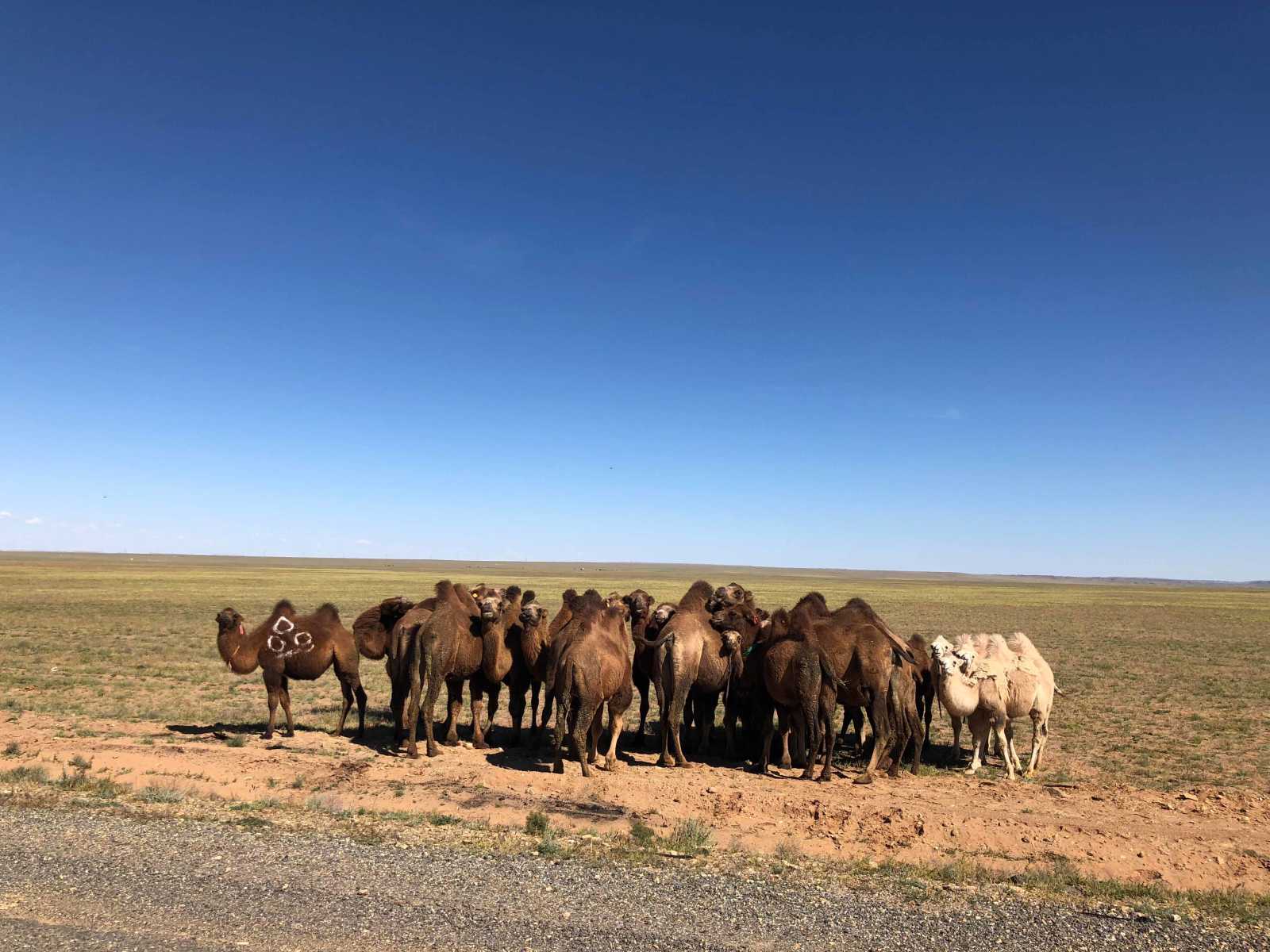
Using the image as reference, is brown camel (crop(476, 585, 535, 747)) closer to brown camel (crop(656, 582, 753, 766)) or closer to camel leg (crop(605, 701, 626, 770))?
camel leg (crop(605, 701, 626, 770))

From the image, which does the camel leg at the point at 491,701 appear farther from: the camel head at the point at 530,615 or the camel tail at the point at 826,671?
the camel tail at the point at 826,671

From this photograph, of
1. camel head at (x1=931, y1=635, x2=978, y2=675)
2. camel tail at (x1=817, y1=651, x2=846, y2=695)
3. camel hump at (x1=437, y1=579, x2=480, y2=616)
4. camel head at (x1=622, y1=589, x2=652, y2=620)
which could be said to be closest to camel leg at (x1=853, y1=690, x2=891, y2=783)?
camel tail at (x1=817, y1=651, x2=846, y2=695)

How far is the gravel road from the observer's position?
224 inches

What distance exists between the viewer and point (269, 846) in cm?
755

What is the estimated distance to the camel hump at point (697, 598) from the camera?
13891 millimetres

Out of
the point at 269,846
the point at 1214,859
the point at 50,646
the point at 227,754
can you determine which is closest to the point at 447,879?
the point at 269,846

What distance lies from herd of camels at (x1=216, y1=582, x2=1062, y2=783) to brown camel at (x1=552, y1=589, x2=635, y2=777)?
25 millimetres

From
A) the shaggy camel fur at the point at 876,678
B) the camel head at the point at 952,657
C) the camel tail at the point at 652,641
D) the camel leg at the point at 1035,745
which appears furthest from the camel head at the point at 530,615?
the camel leg at the point at 1035,745

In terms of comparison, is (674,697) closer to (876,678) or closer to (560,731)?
(560,731)

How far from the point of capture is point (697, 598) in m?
14.3

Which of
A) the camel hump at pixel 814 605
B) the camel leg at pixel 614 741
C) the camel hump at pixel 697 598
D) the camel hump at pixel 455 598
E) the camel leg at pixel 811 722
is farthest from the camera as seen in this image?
the camel hump at pixel 697 598

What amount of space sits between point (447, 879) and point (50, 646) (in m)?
28.6

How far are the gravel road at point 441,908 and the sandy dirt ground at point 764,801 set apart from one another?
4.83 feet

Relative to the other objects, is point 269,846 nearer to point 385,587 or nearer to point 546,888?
point 546,888
